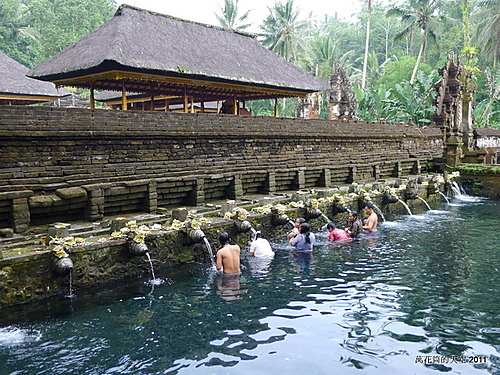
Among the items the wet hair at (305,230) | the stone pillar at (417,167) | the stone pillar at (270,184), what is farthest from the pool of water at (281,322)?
the stone pillar at (417,167)

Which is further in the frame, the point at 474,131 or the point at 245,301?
the point at 474,131

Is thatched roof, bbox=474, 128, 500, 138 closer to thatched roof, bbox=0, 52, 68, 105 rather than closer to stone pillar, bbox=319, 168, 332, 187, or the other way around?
stone pillar, bbox=319, 168, 332, 187

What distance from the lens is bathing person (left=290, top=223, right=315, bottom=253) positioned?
1134cm

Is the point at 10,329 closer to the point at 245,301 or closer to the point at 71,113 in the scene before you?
the point at 245,301

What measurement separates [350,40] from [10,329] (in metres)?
63.1

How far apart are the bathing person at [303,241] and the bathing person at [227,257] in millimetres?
2340

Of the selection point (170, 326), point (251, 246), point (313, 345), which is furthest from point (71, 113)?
point (313, 345)

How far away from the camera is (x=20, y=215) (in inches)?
369

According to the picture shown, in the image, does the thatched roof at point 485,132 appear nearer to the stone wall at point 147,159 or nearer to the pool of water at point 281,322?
the stone wall at point 147,159

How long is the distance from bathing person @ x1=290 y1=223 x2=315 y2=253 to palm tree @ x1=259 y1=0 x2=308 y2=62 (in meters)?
35.7

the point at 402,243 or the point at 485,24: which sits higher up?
the point at 485,24

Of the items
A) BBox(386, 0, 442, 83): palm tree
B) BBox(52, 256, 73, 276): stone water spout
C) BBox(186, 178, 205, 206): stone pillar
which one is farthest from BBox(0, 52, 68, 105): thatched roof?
BBox(386, 0, 442, 83): palm tree

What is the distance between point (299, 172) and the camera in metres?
16.7

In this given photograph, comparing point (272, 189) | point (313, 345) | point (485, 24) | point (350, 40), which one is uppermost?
point (350, 40)
